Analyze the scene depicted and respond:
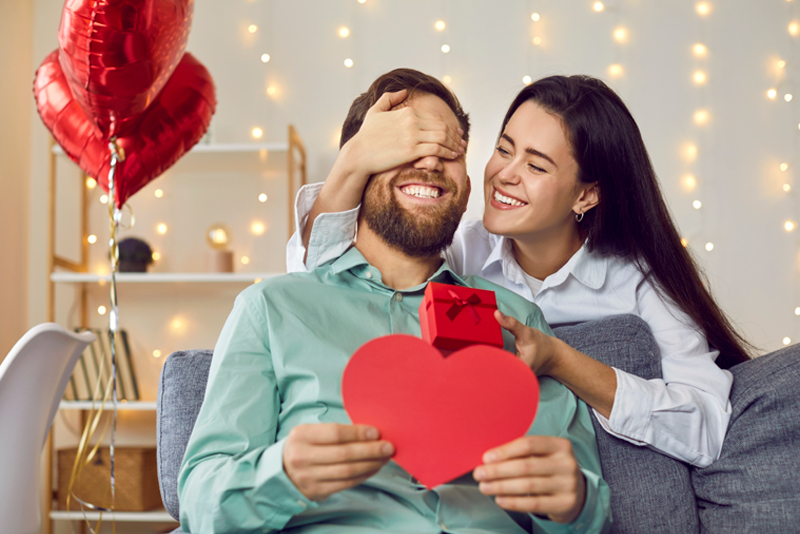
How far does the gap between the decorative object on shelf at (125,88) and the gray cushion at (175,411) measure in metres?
0.80

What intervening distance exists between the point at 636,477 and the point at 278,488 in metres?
0.69

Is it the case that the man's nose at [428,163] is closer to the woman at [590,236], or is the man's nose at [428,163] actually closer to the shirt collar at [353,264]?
the woman at [590,236]

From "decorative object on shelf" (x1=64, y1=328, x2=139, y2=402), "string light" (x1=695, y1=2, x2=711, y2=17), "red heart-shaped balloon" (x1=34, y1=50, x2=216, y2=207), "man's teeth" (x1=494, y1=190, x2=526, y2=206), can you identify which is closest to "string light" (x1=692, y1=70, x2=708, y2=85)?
"string light" (x1=695, y1=2, x2=711, y2=17)

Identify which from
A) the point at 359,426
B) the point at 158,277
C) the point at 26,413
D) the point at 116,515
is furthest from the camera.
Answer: the point at 158,277

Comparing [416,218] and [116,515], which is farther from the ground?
[416,218]

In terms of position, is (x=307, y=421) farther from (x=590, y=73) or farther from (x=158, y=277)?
(x=590, y=73)

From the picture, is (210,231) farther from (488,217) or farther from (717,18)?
(717,18)

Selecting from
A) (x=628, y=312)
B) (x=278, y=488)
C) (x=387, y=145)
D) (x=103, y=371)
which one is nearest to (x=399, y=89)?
(x=387, y=145)

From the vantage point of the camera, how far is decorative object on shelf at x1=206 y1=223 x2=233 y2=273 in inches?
106

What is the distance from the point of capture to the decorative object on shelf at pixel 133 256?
8.82 ft

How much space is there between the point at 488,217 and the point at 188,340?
1.93 meters

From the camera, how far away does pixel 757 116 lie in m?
2.91

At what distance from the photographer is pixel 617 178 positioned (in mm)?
1530

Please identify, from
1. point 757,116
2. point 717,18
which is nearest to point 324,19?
point 717,18
